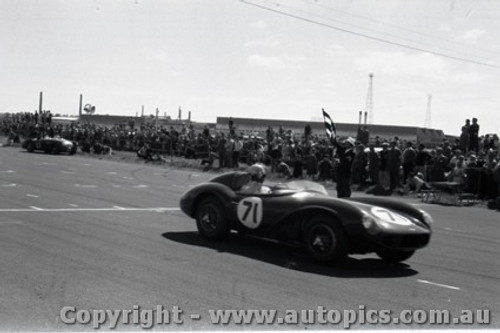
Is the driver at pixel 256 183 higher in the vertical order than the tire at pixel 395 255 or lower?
higher

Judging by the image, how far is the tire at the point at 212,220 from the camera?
870 centimetres

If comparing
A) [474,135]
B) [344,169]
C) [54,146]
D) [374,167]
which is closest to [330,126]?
[344,169]

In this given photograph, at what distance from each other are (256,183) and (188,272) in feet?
6.90

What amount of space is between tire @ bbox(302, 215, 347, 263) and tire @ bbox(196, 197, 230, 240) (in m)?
1.48

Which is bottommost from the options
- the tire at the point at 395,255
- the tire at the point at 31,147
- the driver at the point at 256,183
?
the tire at the point at 31,147

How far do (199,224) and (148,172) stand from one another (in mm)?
15401

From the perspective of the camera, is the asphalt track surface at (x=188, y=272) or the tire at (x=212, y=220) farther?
the tire at (x=212, y=220)

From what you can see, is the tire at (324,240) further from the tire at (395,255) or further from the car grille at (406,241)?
the tire at (395,255)

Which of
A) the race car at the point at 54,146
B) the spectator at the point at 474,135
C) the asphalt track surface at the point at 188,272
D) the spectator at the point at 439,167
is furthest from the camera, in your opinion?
the race car at the point at 54,146

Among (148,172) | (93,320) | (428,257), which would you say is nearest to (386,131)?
(148,172)

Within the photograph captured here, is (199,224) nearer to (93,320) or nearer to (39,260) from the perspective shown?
(39,260)

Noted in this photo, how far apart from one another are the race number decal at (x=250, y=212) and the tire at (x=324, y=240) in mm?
794

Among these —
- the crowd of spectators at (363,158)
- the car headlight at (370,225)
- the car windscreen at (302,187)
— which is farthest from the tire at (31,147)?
the car headlight at (370,225)

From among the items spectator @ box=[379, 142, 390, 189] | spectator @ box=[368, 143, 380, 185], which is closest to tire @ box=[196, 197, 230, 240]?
spectator @ box=[368, 143, 380, 185]
